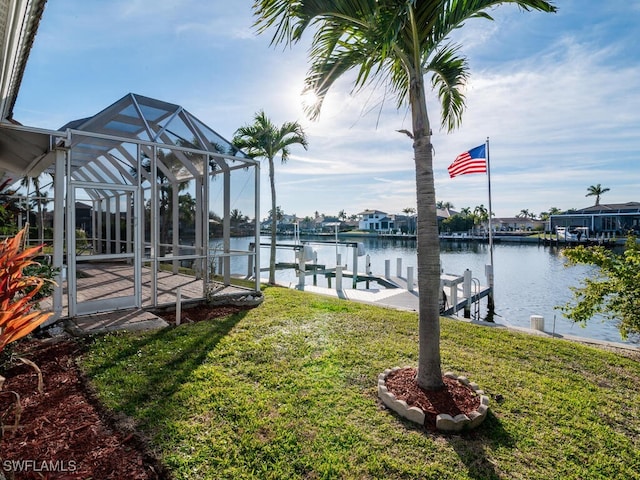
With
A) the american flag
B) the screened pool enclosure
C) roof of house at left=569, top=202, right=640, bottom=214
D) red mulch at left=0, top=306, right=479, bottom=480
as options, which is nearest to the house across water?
roof of house at left=569, top=202, right=640, bottom=214

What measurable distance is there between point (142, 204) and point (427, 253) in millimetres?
6095

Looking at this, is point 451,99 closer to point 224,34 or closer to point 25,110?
point 224,34

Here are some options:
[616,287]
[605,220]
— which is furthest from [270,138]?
[605,220]

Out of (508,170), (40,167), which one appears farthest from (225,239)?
(508,170)

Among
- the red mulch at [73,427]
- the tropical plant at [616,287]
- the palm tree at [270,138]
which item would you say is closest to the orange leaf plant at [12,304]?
the red mulch at [73,427]

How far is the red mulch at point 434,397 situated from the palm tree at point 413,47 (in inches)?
4.3

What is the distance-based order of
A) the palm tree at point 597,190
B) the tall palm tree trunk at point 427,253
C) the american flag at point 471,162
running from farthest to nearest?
1. the palm tree at point 597,190
2. the american flag at point 471,162
3. the tall palm tree trunk at point 427,253

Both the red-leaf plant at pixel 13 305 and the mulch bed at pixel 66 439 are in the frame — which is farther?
the mulch bed at pixel 66 439

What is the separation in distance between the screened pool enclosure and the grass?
177cm

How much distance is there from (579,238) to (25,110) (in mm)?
55370

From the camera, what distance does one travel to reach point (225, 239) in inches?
317

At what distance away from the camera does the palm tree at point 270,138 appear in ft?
37.0

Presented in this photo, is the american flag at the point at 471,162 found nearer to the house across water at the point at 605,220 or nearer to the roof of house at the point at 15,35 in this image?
the roof of house at the point at 15,35

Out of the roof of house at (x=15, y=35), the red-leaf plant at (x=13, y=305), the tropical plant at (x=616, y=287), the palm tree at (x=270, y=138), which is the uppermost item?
the palm tree at (x=270, y=138)
